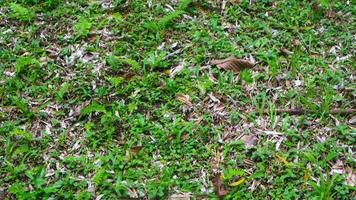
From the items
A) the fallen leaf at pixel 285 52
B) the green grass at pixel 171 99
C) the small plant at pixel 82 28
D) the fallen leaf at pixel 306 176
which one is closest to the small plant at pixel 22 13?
the green grass at pixel 171 99

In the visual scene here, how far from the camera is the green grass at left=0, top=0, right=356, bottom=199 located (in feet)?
12.6

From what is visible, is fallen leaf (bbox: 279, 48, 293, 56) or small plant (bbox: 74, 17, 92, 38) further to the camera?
small plant (bbox: 74, 17, 92, 38)

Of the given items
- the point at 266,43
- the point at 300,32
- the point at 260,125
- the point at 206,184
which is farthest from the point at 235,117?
the point at 300,32

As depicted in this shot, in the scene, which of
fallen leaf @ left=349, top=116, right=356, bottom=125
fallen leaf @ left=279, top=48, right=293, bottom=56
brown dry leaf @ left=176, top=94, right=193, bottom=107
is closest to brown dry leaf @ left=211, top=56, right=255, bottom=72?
fallen leaf @ left=279, top=48, right=293, bottom=56

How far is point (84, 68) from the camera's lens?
482 centimetres

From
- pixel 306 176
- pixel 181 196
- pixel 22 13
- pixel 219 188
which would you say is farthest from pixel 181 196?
pixel 22 13

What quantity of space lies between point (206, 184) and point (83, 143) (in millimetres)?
1132

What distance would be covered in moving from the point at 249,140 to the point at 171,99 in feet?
2.74

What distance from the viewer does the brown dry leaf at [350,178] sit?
3705 millimetres

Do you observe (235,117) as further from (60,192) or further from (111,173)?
(60,192)

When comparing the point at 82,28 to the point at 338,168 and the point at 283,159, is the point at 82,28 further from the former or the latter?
the point at 338,168

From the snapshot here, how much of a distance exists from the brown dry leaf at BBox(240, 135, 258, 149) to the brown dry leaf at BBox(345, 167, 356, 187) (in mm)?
759

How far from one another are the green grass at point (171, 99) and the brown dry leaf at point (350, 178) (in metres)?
0.02

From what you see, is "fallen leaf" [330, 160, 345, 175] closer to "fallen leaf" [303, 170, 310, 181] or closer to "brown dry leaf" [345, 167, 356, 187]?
"brown dry leaf" [345, 167, 356, 187]
